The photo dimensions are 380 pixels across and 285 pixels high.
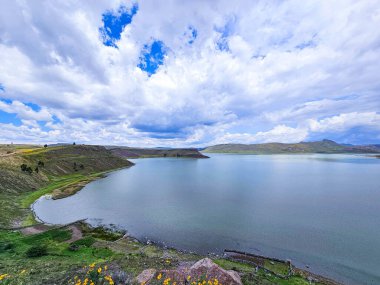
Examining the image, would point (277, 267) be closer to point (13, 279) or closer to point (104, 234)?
point (13, 279)

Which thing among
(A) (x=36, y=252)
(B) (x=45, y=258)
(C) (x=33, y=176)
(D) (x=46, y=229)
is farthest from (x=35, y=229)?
(C) (x=33, y=176)

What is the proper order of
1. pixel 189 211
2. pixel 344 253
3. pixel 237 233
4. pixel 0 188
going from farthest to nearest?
pixel 0 188
pixel 189 211
pixel 237 233
pixel 344 253

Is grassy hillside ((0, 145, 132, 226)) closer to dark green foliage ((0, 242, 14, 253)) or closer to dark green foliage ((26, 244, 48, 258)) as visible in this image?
dark green foliage ((0, 242, 14, 253))

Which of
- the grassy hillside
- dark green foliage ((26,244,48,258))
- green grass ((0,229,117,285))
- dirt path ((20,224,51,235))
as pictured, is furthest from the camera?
the grassy hillside

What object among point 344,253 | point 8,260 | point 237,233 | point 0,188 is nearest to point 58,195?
point 0,188

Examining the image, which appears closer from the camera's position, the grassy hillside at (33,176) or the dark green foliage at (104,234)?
the dark green foliage at (104,234)

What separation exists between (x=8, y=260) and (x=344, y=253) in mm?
46733

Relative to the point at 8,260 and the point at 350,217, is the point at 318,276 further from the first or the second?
the point at 8,260

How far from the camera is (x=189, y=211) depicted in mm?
57281

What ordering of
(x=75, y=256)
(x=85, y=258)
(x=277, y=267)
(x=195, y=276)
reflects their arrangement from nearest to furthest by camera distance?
(x=195, y=276)
(x=277, y=267)
(x=85, y=258)
(x=75, y=256)

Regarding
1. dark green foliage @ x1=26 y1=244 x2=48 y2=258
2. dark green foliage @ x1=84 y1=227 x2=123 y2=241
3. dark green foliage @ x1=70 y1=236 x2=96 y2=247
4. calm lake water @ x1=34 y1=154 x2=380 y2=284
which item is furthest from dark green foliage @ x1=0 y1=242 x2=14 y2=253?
calm lake water @ x1=34 y1=154 x2=380 y2=284

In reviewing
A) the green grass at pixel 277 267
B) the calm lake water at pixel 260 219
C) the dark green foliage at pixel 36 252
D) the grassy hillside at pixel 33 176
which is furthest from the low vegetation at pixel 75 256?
the calm lake water at pixel 260 219

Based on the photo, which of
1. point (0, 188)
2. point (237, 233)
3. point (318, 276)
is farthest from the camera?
point (0, 188)

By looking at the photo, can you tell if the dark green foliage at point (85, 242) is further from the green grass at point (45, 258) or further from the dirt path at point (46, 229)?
the dirt path at point (46, 229)
